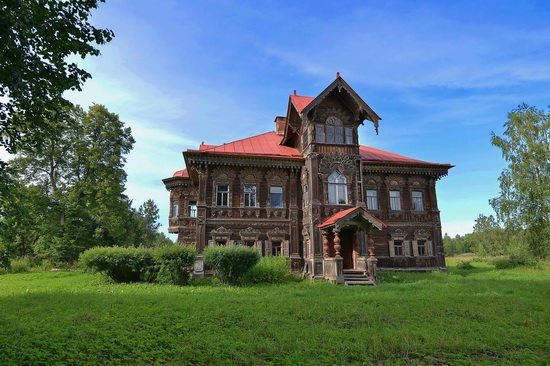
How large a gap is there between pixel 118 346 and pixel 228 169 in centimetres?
1408

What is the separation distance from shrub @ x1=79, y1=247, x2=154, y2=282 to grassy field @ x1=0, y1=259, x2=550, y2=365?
4.10 metres

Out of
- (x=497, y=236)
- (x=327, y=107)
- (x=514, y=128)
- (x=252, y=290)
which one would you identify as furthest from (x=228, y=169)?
(x=497, y=236)

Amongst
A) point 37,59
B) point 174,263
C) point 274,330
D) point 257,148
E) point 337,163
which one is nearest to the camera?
point 37,59

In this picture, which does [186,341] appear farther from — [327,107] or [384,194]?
[384,194]

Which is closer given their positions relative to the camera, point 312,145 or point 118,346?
point 118,346

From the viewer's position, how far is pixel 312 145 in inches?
741

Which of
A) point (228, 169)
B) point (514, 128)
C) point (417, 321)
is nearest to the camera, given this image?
point (417, 321)

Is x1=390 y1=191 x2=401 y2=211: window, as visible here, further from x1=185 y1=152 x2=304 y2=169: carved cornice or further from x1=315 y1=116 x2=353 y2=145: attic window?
x1=185 y1=152 x2=304 y2=169: carved cornice

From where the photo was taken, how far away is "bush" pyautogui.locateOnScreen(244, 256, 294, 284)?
643 inches

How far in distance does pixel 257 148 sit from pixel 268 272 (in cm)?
808

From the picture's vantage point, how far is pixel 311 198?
18.2m

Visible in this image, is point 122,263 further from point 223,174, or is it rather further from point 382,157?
point 382,157

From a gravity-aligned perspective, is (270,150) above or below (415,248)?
above

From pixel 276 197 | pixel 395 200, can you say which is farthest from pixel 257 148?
pixel 395 200
